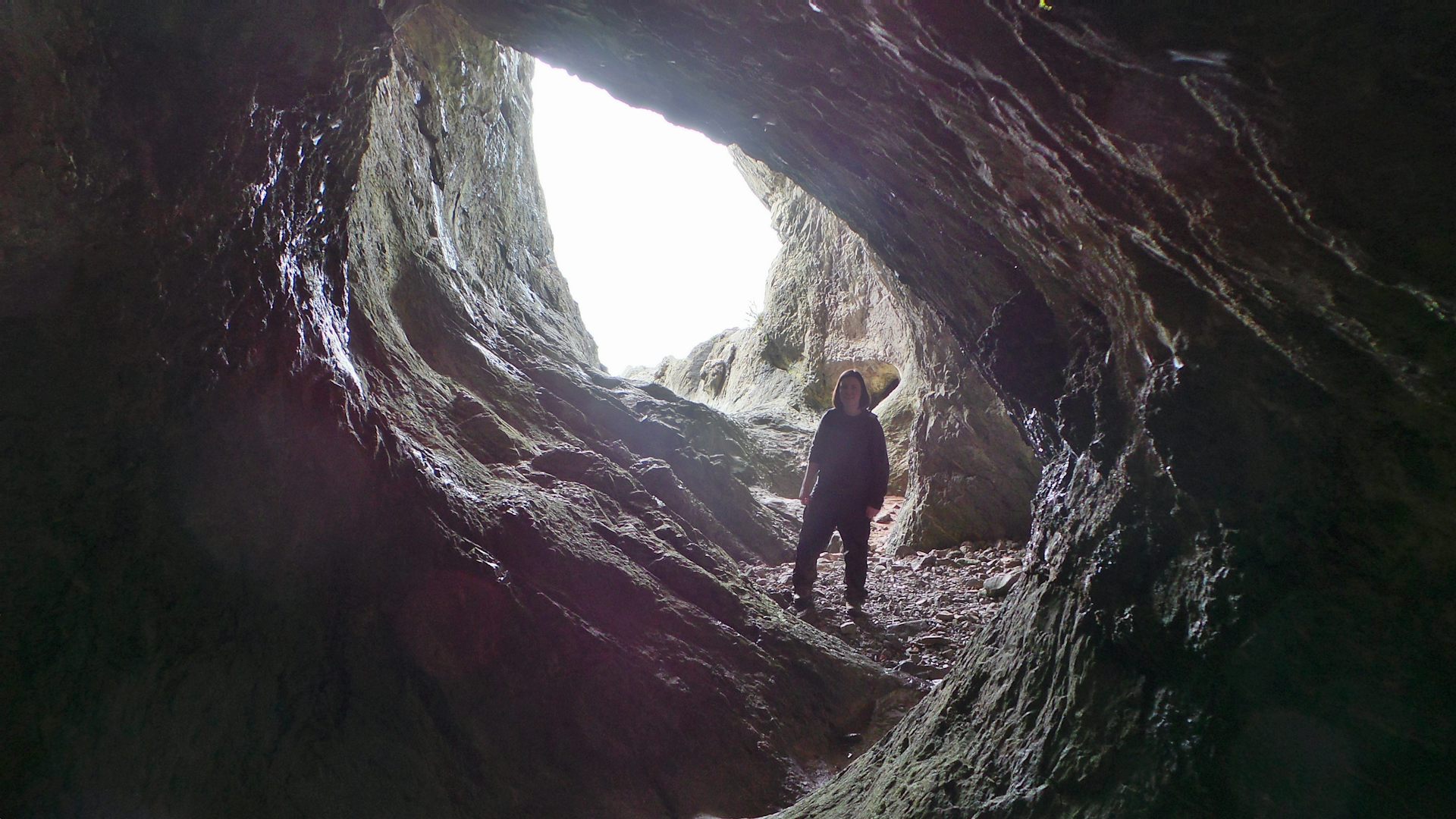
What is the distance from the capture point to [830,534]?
17.3 ft

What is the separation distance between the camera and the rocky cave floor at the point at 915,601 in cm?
464

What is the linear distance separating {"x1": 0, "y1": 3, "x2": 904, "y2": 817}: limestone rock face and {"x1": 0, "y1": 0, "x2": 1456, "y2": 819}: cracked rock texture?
0.01 meters

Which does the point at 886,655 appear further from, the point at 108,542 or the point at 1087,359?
the point at 108,542

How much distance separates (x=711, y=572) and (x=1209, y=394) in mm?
3428

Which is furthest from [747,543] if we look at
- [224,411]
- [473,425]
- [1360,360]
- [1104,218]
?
[1360,360]

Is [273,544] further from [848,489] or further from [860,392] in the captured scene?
[860,392]

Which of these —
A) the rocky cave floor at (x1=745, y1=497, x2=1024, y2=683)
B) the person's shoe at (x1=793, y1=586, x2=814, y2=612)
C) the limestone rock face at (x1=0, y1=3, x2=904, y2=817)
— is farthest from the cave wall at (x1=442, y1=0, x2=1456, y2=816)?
the person's shoe at (x1=793, y1=586, x2=814, y2=612)

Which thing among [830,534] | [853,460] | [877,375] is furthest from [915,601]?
[877,375]

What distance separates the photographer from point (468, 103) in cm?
782

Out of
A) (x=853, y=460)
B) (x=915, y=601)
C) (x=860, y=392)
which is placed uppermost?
(x=860, y=392)

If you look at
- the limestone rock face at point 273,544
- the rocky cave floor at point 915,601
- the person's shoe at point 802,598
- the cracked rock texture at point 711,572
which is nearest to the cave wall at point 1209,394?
the cracked rock texture at point 711,572

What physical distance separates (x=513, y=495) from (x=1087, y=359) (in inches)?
123

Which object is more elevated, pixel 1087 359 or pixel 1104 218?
pixel 1104 218

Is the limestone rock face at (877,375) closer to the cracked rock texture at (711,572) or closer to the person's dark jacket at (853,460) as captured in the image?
the person's dark jacket at (853,460)
